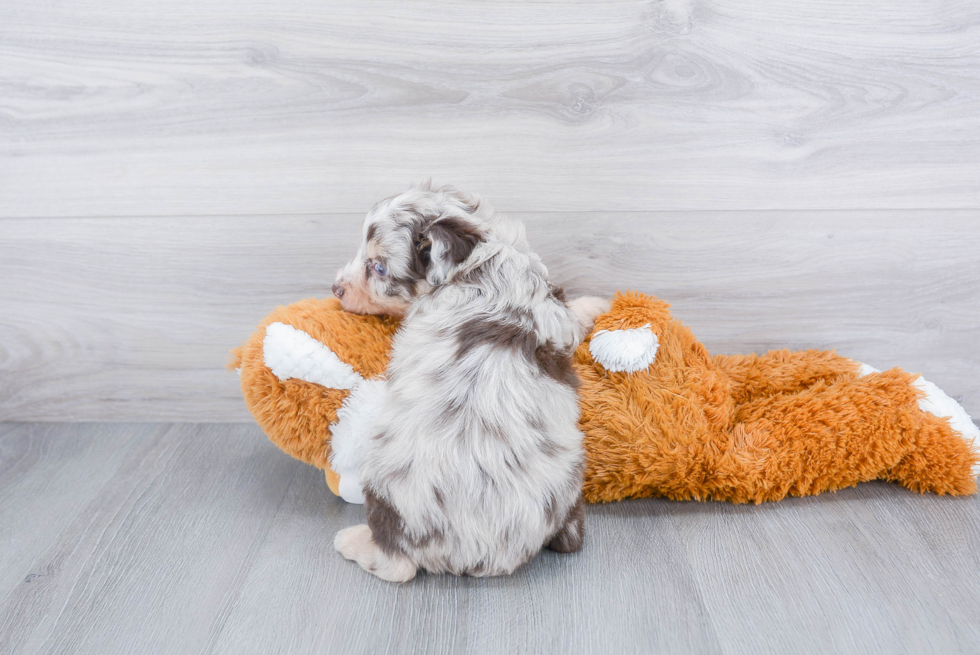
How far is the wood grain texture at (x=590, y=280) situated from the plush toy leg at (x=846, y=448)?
43 centimetres

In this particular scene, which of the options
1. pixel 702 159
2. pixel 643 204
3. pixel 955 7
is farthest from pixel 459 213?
pixel 955 7

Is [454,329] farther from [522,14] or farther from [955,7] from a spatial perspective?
[955,7]

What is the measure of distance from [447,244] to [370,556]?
2.76 feet

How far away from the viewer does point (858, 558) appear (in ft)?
5.99

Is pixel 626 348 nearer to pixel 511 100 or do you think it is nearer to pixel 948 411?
pixel 511 100

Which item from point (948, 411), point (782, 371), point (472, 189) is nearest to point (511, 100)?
point (472, 189)

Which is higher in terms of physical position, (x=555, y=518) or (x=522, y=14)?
(x=522, y=14)

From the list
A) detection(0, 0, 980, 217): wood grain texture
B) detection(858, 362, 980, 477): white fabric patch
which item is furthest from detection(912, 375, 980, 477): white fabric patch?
detection(0, 0, 980, 217): wood grain texture

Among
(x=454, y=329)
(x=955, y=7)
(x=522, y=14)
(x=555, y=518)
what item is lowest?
(x=555, y=518)

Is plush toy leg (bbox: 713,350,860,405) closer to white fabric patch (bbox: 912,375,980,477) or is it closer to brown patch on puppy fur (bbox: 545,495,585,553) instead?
white fabric patch (bbox: 912,375,980,477)

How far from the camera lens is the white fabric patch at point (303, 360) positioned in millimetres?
1935

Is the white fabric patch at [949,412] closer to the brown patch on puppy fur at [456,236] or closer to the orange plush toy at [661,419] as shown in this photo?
the orange plush toy at [661,419]

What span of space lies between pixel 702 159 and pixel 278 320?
1.46 metres

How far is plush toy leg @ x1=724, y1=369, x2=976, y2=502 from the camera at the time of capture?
79.8 inches
